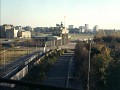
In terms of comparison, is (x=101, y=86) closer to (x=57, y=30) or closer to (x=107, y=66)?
(x=107, y=66)

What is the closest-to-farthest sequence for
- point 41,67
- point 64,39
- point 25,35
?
1. point 41,67
2. point 64,39
3. point 25,35

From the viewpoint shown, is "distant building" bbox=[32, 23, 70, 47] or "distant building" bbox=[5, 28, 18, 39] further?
"distant building" bbox=[5, 28, 18, 39]

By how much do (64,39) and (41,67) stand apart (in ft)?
77.7

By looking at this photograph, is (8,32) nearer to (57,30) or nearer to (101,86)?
(57,30)

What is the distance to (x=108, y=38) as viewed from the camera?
24734mm

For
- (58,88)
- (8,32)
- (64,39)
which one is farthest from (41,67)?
(8,32)

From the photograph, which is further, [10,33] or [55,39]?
[10,33]

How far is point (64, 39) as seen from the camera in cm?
3556

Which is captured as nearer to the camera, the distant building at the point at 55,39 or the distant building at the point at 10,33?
the distant building at the point at 55,39

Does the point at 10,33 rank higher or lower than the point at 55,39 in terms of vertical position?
higher

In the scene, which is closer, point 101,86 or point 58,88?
point 58,88

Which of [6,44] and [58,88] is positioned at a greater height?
[58,88]

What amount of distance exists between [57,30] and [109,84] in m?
28.9

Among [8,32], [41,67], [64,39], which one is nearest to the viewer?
[41,67]
